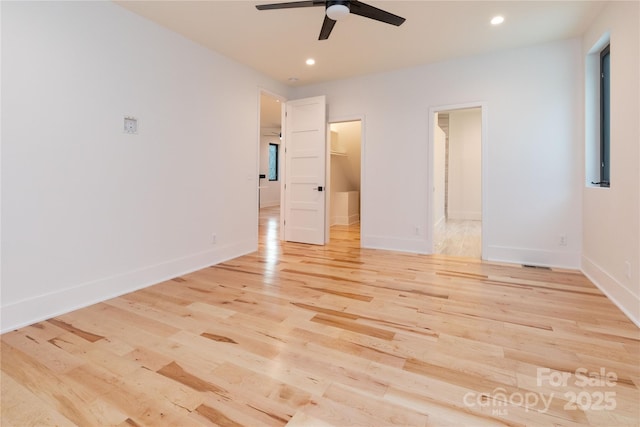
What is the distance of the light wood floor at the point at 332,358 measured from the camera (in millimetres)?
1352

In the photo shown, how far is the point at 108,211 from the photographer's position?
2.74m

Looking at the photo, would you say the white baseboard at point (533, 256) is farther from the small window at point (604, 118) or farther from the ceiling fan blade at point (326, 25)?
the ceiling fan blade at point (326, 25)

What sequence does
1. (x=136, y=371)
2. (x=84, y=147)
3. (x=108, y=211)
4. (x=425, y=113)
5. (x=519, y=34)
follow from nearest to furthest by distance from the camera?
(x=136, y=371)
(x=84, y=147)
(x=108, y=211)
(x=519, y=34)
(x=425, y=113)

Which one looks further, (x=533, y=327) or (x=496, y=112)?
(x=496, y=112)

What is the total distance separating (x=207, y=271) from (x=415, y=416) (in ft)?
9.20

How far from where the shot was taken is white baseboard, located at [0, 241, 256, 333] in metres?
2.20

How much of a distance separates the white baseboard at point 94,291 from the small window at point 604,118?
14.5ft

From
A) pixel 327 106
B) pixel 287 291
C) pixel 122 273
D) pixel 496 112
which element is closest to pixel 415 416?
pixel 287 291

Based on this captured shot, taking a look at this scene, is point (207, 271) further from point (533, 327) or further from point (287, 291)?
point (533, 327)

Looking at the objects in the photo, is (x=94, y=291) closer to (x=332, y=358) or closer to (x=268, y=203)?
(x=332, y=358)

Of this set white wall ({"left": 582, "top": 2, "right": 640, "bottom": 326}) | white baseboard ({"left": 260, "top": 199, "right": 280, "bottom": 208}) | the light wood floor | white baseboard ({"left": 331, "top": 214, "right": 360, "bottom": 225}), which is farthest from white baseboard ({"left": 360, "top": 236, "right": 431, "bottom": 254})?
white baseboard ({"left": 260, "top": 199, "right": 280, "bottom": 208})

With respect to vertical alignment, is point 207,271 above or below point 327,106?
below

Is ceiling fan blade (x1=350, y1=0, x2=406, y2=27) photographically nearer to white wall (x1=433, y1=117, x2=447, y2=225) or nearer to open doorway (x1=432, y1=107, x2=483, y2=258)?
white wall (x1=433, y1=117, x2=447, y2=225)

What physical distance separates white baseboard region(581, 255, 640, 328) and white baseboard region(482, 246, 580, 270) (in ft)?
0.66
